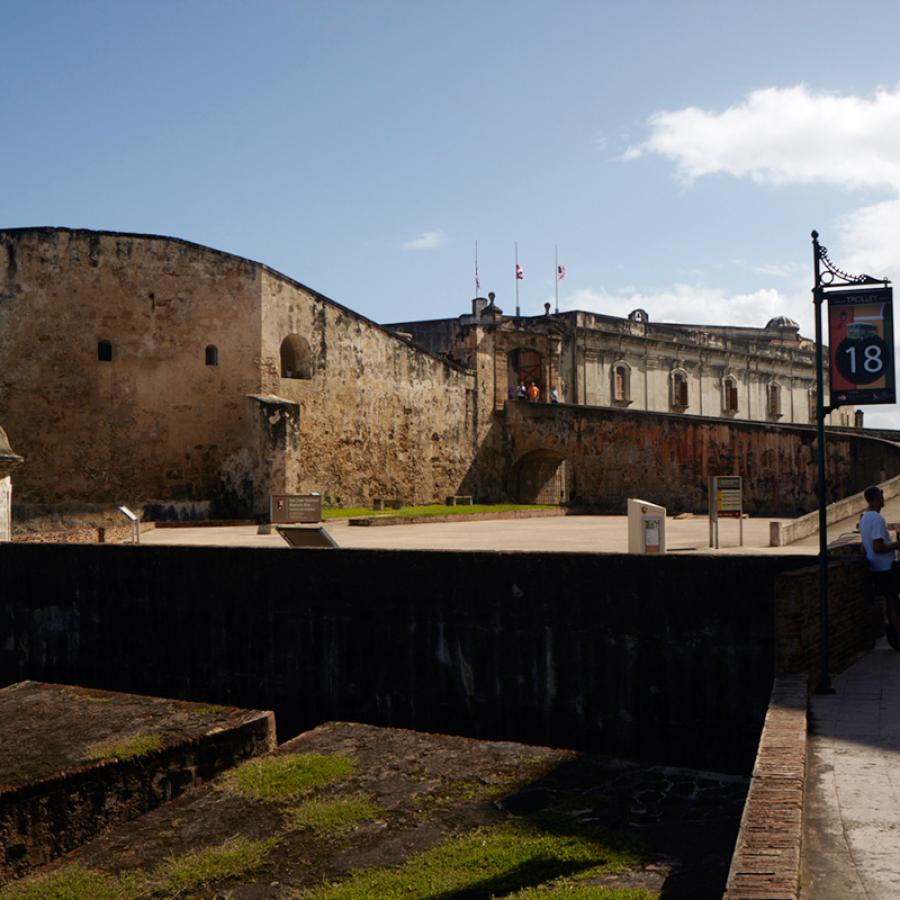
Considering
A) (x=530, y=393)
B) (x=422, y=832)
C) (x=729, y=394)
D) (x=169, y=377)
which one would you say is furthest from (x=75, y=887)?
(x=729, y=394)

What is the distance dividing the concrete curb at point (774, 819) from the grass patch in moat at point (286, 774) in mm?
3109

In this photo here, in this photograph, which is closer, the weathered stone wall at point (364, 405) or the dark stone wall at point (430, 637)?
the dark stone wall at point (430, 637)

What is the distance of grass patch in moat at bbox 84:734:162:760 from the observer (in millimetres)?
7535

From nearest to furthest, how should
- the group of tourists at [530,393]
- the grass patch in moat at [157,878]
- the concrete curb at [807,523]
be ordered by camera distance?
the grass patch in moat at [157,878] → the concrete curb at [807,523] → the group of tourists at [530,393]

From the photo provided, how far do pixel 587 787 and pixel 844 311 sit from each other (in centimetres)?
347

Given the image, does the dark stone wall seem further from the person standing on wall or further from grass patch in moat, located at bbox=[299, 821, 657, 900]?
grass patch in moat, located at bbox=[299, 821, 657, 900]

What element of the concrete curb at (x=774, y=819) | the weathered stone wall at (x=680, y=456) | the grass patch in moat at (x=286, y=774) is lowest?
the grass patch in moat at (x=286, y=774)

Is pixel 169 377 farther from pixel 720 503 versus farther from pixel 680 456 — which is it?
pixel 720 503

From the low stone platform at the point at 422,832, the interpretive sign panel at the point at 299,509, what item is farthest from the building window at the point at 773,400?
the low stone platform at the point at 422,832

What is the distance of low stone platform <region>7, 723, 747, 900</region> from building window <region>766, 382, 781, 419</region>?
139ft

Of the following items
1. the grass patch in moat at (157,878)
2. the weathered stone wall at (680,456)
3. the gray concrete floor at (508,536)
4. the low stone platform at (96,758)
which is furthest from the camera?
the weathered stone wall at (680,456)

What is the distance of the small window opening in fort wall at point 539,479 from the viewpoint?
3272 centimetres

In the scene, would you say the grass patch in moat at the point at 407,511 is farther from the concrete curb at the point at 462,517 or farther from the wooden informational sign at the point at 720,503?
the wooden informational sign at the point at 720,503

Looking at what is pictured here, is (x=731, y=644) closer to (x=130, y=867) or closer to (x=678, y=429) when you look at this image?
(x=130, y=867)
